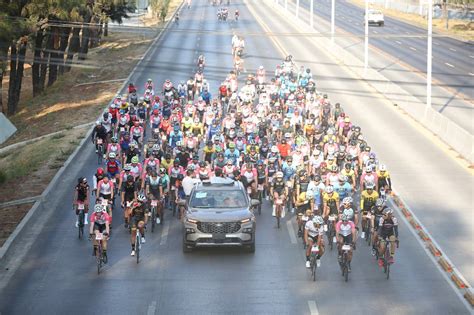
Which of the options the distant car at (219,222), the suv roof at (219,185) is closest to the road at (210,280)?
the distant car at (219,222)

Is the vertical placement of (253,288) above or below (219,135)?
below

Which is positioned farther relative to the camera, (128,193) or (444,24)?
(444,24)

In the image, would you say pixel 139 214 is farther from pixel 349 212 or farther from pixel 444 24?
pixel 444 24

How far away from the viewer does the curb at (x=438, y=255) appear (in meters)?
22.1

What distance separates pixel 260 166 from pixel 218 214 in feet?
18.3

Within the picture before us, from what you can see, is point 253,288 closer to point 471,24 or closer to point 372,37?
point 372,37

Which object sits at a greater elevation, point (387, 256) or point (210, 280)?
point (387, 256)

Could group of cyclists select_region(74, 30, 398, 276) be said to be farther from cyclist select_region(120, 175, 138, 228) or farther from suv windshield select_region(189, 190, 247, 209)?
suv windshield select_region(189, 190, 247, 209)

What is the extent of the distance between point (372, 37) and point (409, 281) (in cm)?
7269

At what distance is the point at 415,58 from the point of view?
77375 millimetres

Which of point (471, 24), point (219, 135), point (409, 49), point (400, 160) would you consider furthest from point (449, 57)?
point (219, 135)

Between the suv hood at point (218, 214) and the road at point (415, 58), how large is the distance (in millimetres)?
24072

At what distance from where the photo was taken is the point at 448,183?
3472 centimetres

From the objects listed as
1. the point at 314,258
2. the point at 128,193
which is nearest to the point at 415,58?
the point at 128,193
